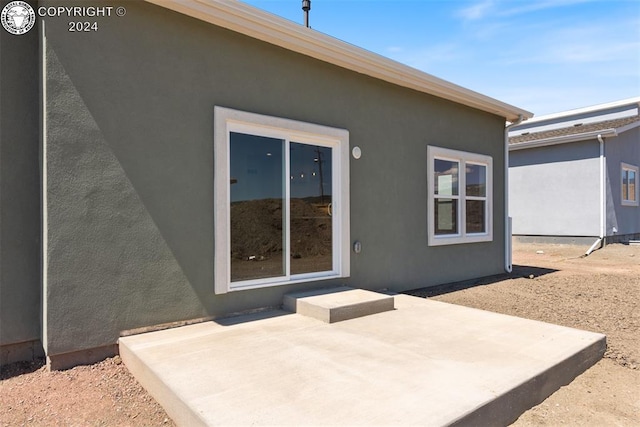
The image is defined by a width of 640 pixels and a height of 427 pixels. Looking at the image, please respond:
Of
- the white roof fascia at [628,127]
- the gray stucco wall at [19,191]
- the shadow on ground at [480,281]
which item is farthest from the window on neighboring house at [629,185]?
the gray stucco wall at [19,191]

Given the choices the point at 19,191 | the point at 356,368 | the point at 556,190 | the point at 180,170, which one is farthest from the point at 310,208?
the point at 556,190

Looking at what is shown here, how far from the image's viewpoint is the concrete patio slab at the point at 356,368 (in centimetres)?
234

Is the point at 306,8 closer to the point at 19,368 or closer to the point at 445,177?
the point at 445,177

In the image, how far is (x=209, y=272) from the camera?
434 centimetres

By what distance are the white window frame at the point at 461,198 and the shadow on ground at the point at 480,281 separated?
0.82 m

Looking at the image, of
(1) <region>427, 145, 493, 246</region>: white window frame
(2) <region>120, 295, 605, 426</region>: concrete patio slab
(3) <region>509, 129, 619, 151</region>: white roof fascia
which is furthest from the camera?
(3) <region>509, 129, 619, 151</region>: white roof fascia

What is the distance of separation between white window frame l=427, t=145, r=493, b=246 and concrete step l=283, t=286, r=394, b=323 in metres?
2.60

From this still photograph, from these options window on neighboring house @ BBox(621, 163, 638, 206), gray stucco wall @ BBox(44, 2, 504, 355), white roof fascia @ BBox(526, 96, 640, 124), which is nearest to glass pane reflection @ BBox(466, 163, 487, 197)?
gray stucco wall @ BBox(44, 2, 504, 355)

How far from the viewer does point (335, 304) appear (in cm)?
450

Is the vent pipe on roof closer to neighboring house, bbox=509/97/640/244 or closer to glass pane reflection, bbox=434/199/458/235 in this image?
glass pane reflection, bbox=434/199/458/235

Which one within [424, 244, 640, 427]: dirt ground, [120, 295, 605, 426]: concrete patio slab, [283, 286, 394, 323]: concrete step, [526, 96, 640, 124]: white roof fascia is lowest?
[424, 244, 640, 427]: dirt ground

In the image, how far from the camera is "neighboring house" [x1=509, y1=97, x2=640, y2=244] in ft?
45.9

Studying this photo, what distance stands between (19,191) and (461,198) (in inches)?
281

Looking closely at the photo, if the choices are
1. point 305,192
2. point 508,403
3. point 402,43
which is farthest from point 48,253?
point 402,43
